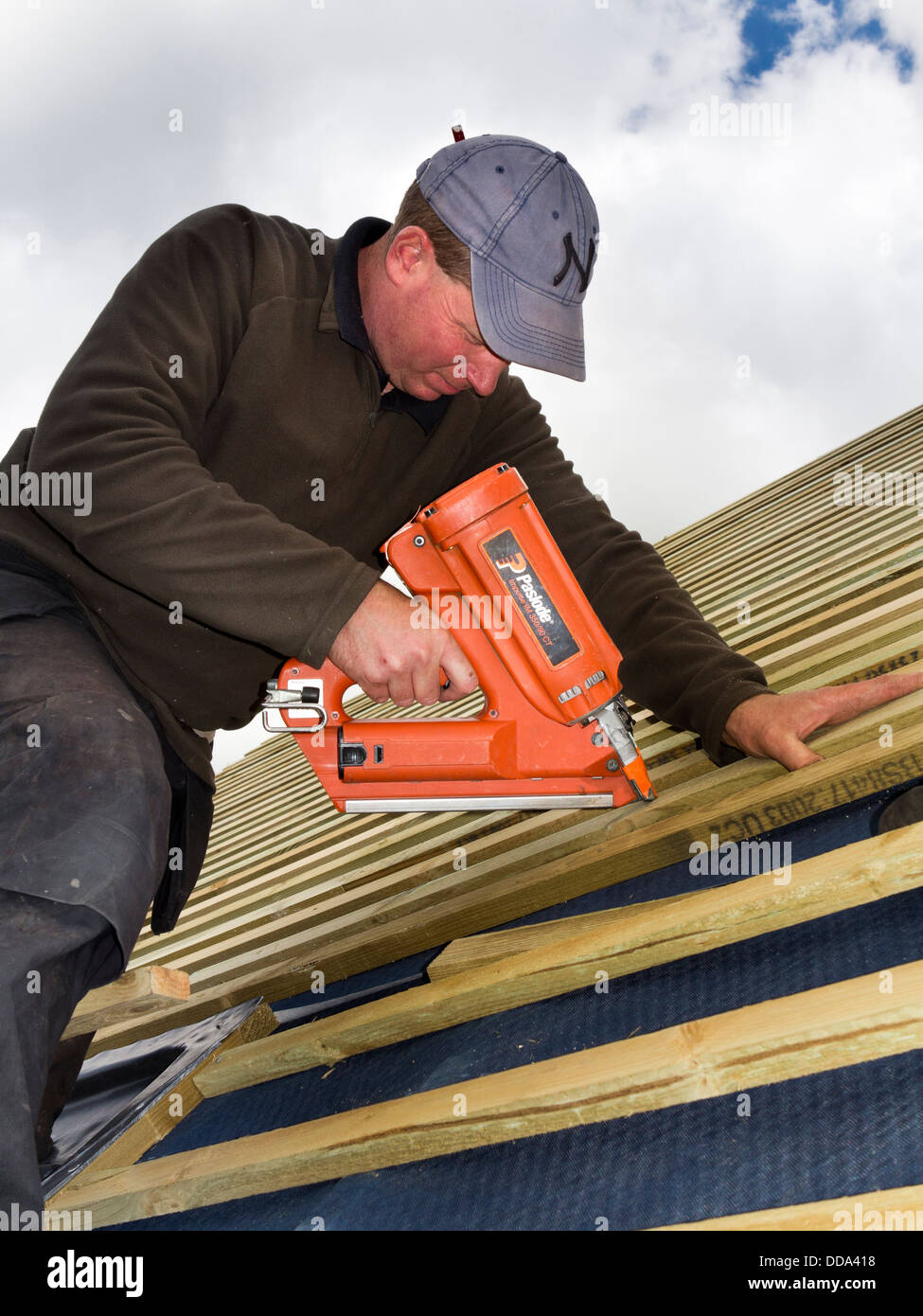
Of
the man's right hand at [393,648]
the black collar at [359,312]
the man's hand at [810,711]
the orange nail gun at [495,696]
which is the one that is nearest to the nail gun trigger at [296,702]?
the orange nail gun at [495,696]

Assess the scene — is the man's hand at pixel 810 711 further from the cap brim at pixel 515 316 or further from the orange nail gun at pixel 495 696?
the cap brim at pixel 515 316

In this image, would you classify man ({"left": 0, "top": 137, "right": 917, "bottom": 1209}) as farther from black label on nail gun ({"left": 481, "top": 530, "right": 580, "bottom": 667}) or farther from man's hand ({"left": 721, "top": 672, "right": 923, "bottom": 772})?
black label on nail gun ({"left": 481, "top": 530, "right": 580, "bottom": 667})

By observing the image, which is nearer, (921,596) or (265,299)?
(265,299)

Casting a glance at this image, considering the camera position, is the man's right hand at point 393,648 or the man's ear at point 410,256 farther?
the man's ear at point 410,256

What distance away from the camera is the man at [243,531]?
4.65 feet

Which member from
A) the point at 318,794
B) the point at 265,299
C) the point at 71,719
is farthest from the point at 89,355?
the point at 318,794

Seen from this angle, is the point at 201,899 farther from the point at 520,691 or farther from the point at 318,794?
the point at 520,691

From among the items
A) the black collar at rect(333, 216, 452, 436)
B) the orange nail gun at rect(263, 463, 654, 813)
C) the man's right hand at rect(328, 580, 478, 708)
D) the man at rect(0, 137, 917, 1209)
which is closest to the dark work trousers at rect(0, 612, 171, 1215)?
the man at rect(0, 137, 917, 1209)

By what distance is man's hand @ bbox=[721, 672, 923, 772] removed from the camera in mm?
1889

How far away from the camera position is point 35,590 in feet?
5.86

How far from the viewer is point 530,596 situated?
1.93m

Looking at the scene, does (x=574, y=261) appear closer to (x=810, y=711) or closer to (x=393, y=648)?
(x=393, y=648)

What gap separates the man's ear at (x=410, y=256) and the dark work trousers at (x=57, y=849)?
1000 mm

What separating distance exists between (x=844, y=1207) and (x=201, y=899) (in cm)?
341
